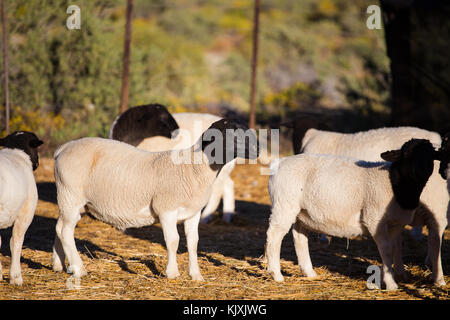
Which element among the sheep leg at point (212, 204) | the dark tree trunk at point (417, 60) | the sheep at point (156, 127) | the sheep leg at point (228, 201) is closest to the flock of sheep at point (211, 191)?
the sheep at point (156, 127)

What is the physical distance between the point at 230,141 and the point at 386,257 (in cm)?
199

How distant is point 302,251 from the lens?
6.82 metres

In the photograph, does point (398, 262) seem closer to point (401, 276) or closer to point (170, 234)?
point (401, 276)

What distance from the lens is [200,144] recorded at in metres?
6.42

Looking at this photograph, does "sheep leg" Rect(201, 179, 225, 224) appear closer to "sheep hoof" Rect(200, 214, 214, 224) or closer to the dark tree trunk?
"sheep hoof" Rect(200, 214, 214, 224)

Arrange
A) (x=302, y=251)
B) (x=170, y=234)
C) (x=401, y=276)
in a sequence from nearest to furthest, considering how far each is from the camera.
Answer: (x=170, y=234) < (x=401, y=276) < (x=302, y=251)

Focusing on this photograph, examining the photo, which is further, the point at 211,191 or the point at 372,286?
the point at 211,191

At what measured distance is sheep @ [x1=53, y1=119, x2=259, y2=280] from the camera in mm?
6242

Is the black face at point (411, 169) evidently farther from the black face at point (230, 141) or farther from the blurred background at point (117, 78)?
the blurred background at point (117, 78)

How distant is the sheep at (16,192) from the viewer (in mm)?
5828

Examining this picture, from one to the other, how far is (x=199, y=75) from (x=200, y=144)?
3025cm

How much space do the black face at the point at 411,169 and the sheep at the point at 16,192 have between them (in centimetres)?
372

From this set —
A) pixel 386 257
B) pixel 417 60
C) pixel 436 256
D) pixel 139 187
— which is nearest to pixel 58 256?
pixel 139 187
